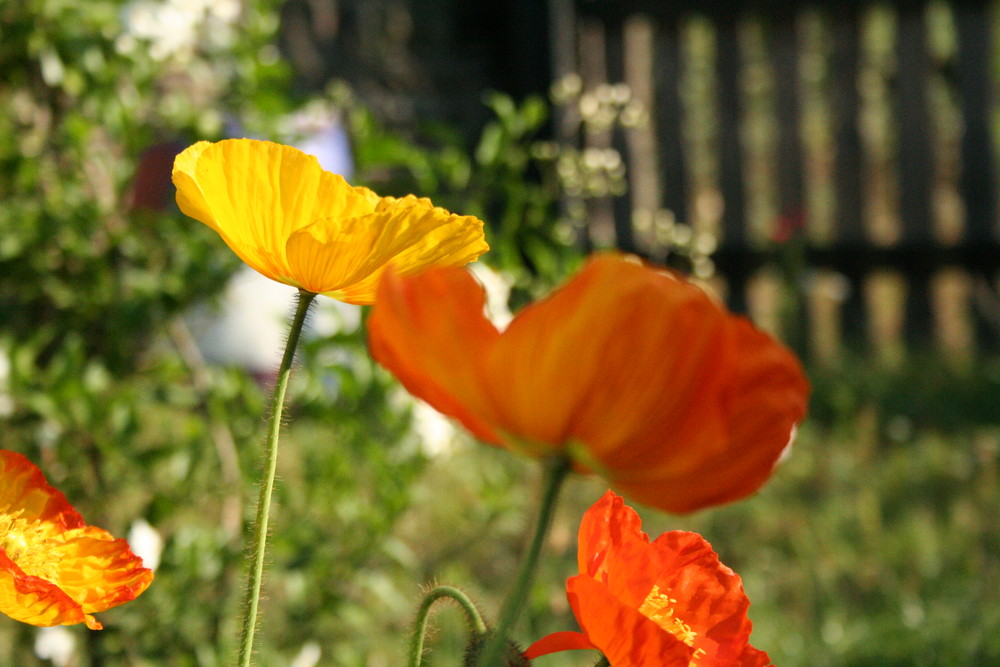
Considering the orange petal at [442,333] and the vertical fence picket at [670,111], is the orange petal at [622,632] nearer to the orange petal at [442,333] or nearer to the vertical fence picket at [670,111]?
the orange petal at [442,333]

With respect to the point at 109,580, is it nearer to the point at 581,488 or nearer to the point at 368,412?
the point at 368,412

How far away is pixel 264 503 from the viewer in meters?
0.42

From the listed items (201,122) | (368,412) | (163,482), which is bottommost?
(163,482)

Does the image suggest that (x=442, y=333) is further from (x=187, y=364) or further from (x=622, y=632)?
(x=187, y=364)

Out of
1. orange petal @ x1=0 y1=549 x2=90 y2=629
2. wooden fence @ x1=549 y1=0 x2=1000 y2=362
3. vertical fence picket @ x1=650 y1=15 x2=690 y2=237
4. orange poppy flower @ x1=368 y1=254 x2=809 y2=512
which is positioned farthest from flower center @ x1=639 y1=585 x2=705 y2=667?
vertical fence picket @ x1=650 y1=15 x2=690 y2=237

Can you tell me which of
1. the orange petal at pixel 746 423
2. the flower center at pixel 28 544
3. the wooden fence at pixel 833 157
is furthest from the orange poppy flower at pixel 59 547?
Result: the wooden fence at pixel 833 157

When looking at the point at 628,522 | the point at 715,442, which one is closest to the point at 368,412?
the point at 628,522

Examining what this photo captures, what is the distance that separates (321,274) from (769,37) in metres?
4.26

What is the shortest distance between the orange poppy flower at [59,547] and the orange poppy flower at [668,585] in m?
0.17

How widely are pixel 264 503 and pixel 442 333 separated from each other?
11 cm

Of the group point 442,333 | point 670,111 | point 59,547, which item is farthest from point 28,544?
point 670,111

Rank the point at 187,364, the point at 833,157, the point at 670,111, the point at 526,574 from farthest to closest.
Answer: the point at 833,157
the point at 670,111
the point at 187,364
the point at 526,574

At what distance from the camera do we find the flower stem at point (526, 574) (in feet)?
1.09

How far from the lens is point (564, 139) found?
11.8ft
